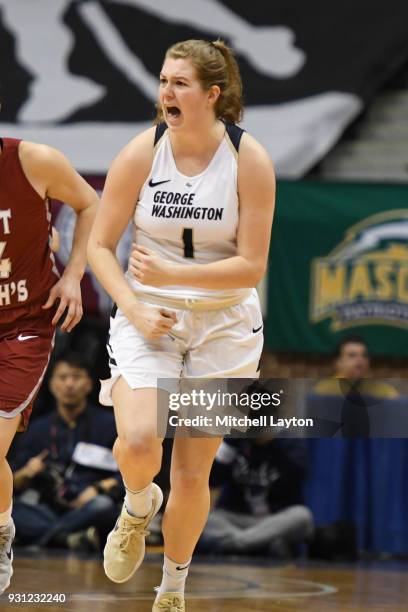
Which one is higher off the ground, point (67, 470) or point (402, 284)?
point (402, 284)

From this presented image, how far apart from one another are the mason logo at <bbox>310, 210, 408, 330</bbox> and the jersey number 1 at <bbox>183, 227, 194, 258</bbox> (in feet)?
18.7

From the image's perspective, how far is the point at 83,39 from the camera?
39.4 ft

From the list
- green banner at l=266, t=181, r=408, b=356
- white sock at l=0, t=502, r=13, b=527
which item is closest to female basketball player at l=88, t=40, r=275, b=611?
white sock at l=0, t=502, r=13, b=527

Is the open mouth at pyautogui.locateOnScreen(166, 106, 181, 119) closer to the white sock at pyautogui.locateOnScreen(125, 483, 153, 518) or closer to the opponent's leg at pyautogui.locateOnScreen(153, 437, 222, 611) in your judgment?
the opponent's leg at pyautogui.locateOnScreen(153, 437, 222, 611)

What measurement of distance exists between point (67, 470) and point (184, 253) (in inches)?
165

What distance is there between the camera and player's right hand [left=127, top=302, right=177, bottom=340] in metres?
4.55

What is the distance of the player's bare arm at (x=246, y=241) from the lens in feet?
15.1

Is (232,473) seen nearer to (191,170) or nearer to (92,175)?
(92,175)

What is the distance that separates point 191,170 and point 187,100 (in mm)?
292

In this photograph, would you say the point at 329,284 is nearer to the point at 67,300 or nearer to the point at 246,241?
the point at 67,300

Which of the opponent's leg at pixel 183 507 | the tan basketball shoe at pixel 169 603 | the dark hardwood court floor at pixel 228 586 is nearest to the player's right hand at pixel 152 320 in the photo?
the opponent's leg at pixel 183 507

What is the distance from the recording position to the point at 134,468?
4691mm

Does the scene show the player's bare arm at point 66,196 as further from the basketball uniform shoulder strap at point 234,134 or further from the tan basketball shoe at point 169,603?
the tan basketball shoe at point 169,603

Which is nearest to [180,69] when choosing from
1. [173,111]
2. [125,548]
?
[173,111]
